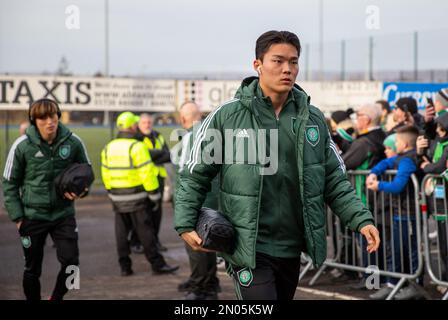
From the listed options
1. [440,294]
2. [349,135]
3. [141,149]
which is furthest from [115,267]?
[440,294]

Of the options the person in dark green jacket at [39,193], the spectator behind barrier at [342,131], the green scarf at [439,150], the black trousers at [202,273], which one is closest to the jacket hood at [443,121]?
the green scarf at [439,150]

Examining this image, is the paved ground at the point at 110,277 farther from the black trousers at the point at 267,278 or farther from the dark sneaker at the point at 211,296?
the black trousers at the point at 267,278

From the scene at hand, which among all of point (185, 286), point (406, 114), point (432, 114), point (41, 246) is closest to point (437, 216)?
point (432, 114)

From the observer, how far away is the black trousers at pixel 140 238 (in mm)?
10133

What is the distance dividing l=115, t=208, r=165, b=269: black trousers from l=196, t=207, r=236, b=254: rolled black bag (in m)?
5.51

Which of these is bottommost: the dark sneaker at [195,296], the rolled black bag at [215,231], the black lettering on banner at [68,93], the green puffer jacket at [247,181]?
the dark sneaker at [195,296]

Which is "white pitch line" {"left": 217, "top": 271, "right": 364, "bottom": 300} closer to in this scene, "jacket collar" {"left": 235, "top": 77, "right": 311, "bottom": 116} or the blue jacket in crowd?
the blue jacket in crowd

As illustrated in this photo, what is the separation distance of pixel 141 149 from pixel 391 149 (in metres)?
3.08

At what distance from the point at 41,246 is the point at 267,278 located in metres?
3.43

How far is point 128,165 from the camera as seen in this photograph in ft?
33.3

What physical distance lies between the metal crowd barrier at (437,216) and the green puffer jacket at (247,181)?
3324 millimetres

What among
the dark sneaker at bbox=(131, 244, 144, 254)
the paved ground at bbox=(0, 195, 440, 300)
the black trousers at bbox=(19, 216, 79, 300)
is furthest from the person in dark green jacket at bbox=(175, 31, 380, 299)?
the dark sneaker at bbox=(131, 244, 144, 254)

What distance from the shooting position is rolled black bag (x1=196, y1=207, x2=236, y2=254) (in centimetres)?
457

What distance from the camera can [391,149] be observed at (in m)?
8.92
